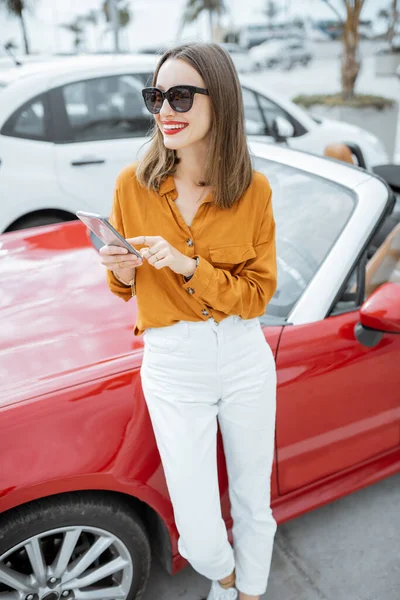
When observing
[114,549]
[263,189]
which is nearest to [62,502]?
[114,549]

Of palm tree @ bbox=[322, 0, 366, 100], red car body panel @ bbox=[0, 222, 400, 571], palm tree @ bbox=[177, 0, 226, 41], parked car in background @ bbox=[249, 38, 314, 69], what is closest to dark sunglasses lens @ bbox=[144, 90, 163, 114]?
red car body panel @ bbox=[0, 222, 400, 571]

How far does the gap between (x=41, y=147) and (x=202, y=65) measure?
3121mm

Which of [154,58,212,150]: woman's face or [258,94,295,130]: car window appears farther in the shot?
[258,94,295,130]: car window

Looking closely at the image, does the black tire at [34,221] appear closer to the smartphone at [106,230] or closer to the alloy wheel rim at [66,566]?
the alloy wheel rim at [66,566]

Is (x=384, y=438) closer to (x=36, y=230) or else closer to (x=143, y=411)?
(x=143, y=411)

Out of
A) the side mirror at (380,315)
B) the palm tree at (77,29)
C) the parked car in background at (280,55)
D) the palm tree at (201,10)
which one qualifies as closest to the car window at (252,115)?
the side mirror at (380,315)

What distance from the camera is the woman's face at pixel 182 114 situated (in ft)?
4.91

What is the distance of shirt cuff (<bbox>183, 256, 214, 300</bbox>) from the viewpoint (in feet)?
4.87

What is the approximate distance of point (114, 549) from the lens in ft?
6.06

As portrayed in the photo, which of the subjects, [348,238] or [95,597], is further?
[348,238]

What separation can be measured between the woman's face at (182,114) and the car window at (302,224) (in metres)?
0.81

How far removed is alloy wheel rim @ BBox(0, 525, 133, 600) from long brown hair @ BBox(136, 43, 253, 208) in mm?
1046

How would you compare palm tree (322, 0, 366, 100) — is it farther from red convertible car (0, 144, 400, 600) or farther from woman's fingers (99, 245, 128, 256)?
woman's fingers (99, 245, 128, 256)

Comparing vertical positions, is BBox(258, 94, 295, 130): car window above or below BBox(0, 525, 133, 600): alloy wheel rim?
above
